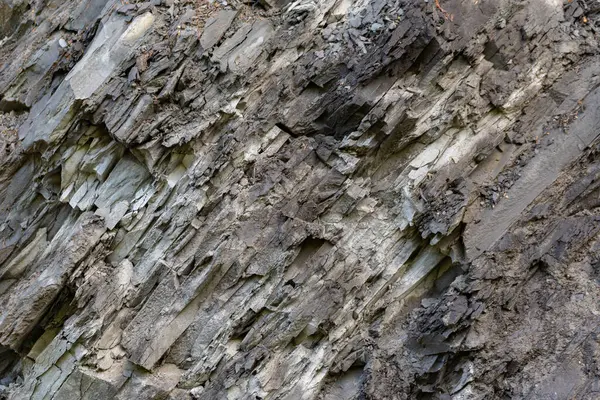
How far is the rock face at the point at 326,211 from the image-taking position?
30.0ft

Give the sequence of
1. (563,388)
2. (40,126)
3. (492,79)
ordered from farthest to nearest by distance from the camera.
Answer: (40,126)
(492,79)
(563,388)

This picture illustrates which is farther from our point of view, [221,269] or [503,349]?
[221,269]

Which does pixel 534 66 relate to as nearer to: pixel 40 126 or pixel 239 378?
pixel 239 378

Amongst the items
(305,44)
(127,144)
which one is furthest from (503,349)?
(127,144)

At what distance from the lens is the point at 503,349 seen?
8820mm

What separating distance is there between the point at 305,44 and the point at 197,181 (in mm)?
3306

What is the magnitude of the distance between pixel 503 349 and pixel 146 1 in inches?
382

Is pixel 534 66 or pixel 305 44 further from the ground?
pixel 305 44

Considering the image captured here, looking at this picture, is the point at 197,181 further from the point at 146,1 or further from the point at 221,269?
the point at 146,1

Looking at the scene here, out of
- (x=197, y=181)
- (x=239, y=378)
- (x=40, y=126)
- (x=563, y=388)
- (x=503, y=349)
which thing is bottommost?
(x=563, y=388)

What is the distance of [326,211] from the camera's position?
10.1 m

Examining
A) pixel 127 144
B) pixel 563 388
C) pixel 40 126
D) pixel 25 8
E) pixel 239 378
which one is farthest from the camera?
pixel 25 8

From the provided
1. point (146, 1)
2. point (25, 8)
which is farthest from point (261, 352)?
point (25, 8)

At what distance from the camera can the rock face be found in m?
9.14
